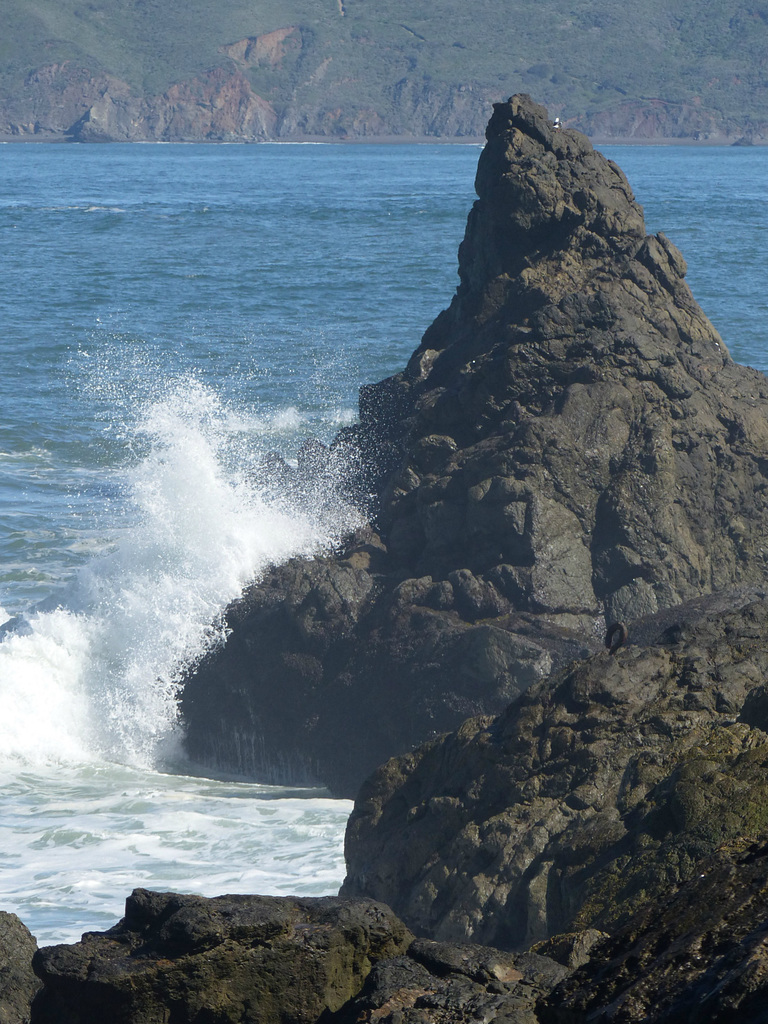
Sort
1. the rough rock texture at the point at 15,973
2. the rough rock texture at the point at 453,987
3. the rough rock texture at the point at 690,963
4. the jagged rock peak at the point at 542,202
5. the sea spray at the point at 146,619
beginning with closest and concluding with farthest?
1. the rough rock texture at the point at 690,963
2. the rough rock texture at the point at 453,987
3. the rough rock texture at the point at 15,973
4. the sea spray at the point at 146,619
5. the jagged rock peak at the point at 542,202

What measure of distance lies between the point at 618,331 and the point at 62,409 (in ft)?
37.0

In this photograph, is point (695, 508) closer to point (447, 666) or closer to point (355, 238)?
point (447, 666)

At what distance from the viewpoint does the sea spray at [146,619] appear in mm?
10164

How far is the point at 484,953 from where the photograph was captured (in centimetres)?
362

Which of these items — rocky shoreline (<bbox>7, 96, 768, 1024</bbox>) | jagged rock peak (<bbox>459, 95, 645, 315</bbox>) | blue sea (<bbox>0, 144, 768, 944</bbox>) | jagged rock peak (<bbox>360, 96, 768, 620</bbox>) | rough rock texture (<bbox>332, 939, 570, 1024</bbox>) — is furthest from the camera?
jagged rock peak (<bbox>459, 95, 645, 315</bbox>)

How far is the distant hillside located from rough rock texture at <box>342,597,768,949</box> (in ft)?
446

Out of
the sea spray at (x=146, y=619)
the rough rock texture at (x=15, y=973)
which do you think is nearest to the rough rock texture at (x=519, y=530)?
the sea spray at (x=146, y=619)

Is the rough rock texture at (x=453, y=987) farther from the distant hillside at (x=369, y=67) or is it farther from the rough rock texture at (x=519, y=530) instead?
the distant hillside at (x=369, y=67)

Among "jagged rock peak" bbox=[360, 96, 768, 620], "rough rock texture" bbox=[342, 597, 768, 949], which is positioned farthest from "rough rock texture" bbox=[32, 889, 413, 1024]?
"jagged rock peak" bbox=[360, 96, 768, 620]

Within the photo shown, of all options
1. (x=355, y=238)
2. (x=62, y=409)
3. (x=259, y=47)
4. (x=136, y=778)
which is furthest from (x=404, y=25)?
(x=136, y=778)

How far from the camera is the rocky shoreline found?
3.64 meters

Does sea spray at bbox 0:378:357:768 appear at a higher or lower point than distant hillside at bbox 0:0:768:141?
lower

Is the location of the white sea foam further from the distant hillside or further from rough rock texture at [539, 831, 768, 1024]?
the distant hillside

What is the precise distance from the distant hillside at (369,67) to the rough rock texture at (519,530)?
131 m
